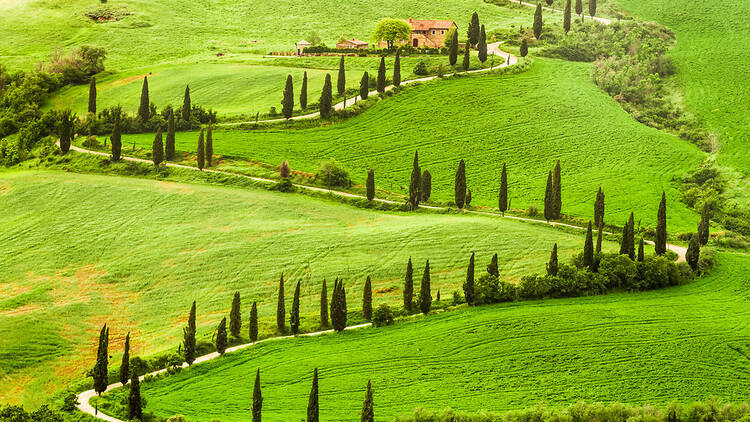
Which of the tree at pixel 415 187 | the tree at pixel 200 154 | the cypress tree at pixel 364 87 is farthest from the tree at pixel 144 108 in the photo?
the tree at pixel 415 187

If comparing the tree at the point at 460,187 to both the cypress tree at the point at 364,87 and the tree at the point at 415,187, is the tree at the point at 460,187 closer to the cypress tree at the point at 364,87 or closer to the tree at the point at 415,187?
the tree at the point at 415,187

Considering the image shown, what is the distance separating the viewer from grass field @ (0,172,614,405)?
10888 centimetres

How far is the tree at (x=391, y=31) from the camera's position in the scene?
194750mm

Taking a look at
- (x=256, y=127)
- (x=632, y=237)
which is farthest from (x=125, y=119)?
(x=632, y=237)

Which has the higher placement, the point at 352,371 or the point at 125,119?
the point at 125,119

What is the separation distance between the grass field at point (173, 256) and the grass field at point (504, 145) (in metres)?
13.8

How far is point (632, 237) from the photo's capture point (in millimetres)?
119625

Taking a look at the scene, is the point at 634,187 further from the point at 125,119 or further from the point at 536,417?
the point at 125,119

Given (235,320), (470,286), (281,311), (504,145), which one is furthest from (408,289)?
(504,145)

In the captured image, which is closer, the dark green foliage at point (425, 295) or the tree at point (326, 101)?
the dark green foliage at point (425, 295)

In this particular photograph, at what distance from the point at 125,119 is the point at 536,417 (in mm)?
99604

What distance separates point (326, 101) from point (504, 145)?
94.9ft

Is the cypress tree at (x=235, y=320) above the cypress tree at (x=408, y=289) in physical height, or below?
below

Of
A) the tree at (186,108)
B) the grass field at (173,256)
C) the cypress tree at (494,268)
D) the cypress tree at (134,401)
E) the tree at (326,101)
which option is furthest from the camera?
the tree at (186,108)
